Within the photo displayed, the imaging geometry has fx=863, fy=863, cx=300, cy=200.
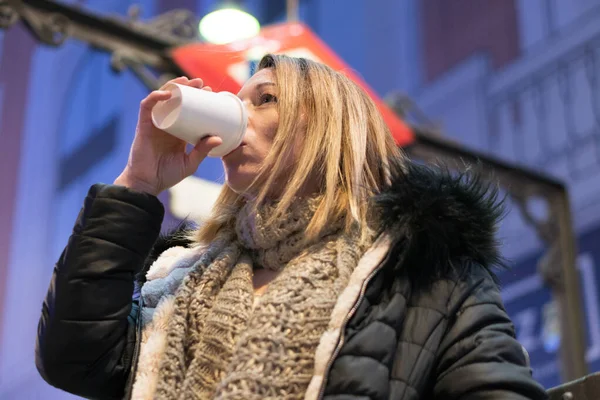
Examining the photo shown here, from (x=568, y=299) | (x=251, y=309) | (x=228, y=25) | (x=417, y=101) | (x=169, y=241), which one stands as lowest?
(x=251, y=309)

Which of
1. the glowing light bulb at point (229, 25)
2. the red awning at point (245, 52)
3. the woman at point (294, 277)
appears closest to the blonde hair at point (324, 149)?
the woman at point (294, 277)

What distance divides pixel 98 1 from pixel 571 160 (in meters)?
2.60

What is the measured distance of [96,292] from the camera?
46.6 inches

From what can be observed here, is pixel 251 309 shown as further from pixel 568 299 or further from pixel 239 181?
pixel 568 299

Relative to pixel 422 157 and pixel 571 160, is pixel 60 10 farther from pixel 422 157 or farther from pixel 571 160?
pixel 571 160

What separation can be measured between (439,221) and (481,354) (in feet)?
0.64

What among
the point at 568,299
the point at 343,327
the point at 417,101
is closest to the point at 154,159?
the point at 343,327

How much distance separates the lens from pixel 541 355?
14.0ft

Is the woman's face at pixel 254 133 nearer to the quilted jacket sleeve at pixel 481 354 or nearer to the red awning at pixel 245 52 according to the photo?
the quilted jacket sleeve at pixel 481 354

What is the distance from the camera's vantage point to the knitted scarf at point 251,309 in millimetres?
1078

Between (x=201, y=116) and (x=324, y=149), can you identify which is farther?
(x=324, y=149)

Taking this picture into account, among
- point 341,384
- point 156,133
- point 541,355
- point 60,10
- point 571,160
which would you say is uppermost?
point 571,160

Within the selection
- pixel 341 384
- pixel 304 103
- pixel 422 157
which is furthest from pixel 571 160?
pixel 341 384

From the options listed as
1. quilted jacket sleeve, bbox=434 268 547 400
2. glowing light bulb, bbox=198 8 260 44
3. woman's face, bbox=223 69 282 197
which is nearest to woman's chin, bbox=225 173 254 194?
woman's face, bbox=223 69 282 197
